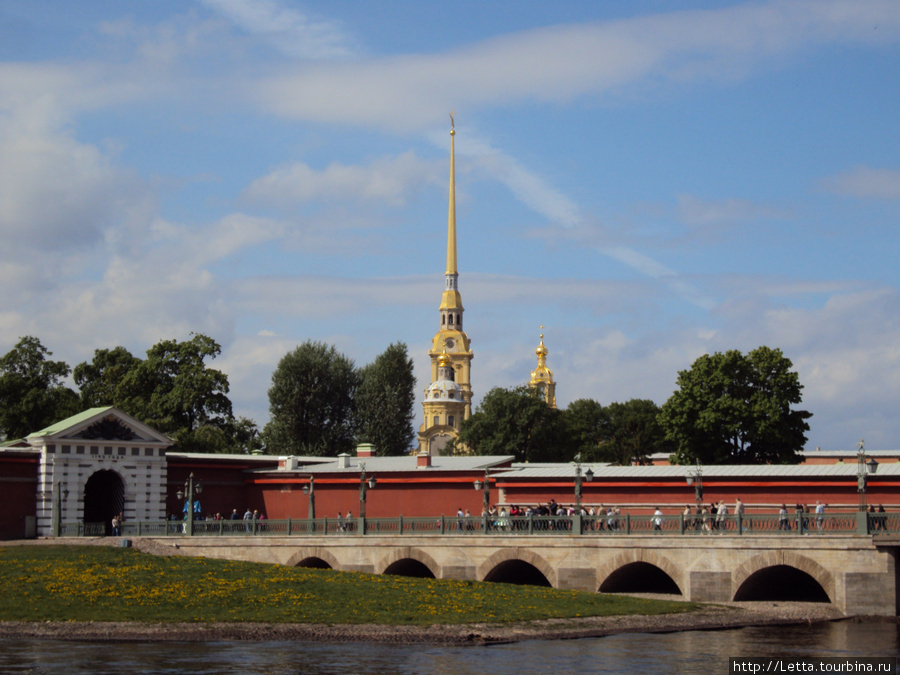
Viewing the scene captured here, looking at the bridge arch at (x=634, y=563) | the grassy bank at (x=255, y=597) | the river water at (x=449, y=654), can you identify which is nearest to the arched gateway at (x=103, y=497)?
the grassy bank at (x=255, y=597)

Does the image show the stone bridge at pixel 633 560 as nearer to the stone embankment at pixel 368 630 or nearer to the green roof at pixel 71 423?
the stone embankment at pixel 368 630

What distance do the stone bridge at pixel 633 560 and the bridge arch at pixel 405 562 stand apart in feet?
0.14

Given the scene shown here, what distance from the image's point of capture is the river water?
32.0m

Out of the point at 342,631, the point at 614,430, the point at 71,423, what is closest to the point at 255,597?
the point at 342,631

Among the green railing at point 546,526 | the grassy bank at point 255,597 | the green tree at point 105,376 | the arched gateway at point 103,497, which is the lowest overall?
the grassy bank at point 255,597

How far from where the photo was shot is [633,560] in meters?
48.0

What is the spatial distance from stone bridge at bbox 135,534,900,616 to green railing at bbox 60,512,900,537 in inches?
20.4

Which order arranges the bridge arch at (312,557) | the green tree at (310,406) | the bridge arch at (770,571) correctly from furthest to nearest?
1. the green tree at (310,406)
2. the bridge arch at (312,557)
3. the bridge arch at (770,571)

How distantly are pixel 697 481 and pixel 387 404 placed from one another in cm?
6150

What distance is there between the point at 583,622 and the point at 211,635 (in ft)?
40.3

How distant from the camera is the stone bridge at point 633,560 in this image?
4322 cm

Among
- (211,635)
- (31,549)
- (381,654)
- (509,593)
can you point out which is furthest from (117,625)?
(31,549)

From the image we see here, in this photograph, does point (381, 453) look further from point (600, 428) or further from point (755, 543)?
point (755, 543)

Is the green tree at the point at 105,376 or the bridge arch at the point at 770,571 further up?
the green tree at the point at 105,376
